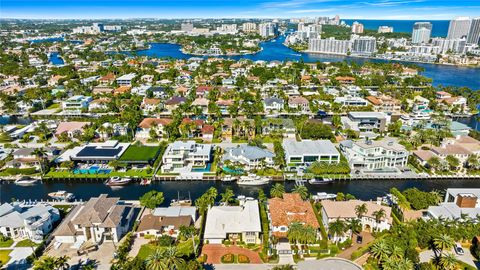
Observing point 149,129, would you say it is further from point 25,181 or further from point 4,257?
point 4,257

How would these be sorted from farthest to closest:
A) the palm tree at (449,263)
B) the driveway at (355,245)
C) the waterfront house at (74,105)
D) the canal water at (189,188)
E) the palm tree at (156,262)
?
the waterfront house at (74,105), the canal water at (189,188), the driveway at (355,245), the palm tree at (449,263), the palm tree at (156,262)

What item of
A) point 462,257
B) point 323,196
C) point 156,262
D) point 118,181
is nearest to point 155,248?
point 156,262

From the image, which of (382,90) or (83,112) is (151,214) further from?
(382,90)

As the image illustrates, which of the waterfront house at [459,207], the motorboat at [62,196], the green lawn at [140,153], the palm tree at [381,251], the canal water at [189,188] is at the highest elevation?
the palm tree at [381,251]

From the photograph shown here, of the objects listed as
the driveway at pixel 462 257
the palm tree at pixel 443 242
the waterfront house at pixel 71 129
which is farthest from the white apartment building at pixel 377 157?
the waterfront house at pixel 71 129

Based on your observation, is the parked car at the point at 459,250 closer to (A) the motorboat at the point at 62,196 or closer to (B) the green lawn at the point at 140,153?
(B) the green lawn at the point at 140,153

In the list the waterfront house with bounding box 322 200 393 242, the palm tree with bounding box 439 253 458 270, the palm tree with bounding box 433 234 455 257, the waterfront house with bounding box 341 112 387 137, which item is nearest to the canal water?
the waterfront house with bounding box 322 200 393 242

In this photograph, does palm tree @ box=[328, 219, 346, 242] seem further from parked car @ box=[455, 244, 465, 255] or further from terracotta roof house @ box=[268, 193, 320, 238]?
parked car @ box=[455, 244, 465, 255]
